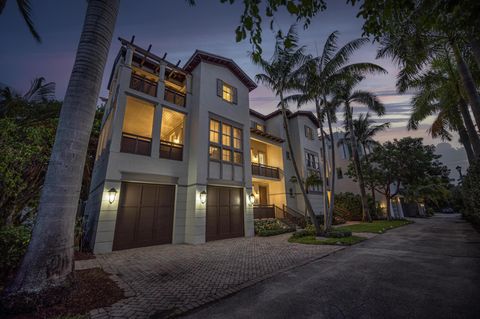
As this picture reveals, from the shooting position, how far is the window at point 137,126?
10.4 metres

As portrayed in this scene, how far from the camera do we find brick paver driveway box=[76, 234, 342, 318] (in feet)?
12.0

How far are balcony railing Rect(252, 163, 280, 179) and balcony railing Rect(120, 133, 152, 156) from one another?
949 cm

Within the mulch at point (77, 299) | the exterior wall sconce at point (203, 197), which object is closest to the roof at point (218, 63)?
the exterior wall sconce at point (203, 197)

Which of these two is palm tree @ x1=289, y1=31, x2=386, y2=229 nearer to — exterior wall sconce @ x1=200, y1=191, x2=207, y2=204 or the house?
the house

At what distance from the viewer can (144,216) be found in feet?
33.0

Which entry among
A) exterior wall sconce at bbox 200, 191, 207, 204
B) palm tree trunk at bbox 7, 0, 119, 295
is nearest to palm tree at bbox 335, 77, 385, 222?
exterior wall sconce at bbox 200, 191, 207, 204

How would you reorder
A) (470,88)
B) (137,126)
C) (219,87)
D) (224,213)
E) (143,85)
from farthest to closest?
(219,87)
(137,126)
(224,213)
(143,85)
(470,88)

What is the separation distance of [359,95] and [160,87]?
18738mm

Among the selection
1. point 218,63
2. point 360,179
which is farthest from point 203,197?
point 360,179

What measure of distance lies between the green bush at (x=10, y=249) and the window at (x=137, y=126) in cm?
585

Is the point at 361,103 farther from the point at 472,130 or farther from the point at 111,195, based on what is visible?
the point at 111,195

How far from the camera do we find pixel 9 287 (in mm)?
3262

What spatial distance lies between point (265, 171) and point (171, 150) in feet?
32.4

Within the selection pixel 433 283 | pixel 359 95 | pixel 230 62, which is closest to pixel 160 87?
pixel 230 62
